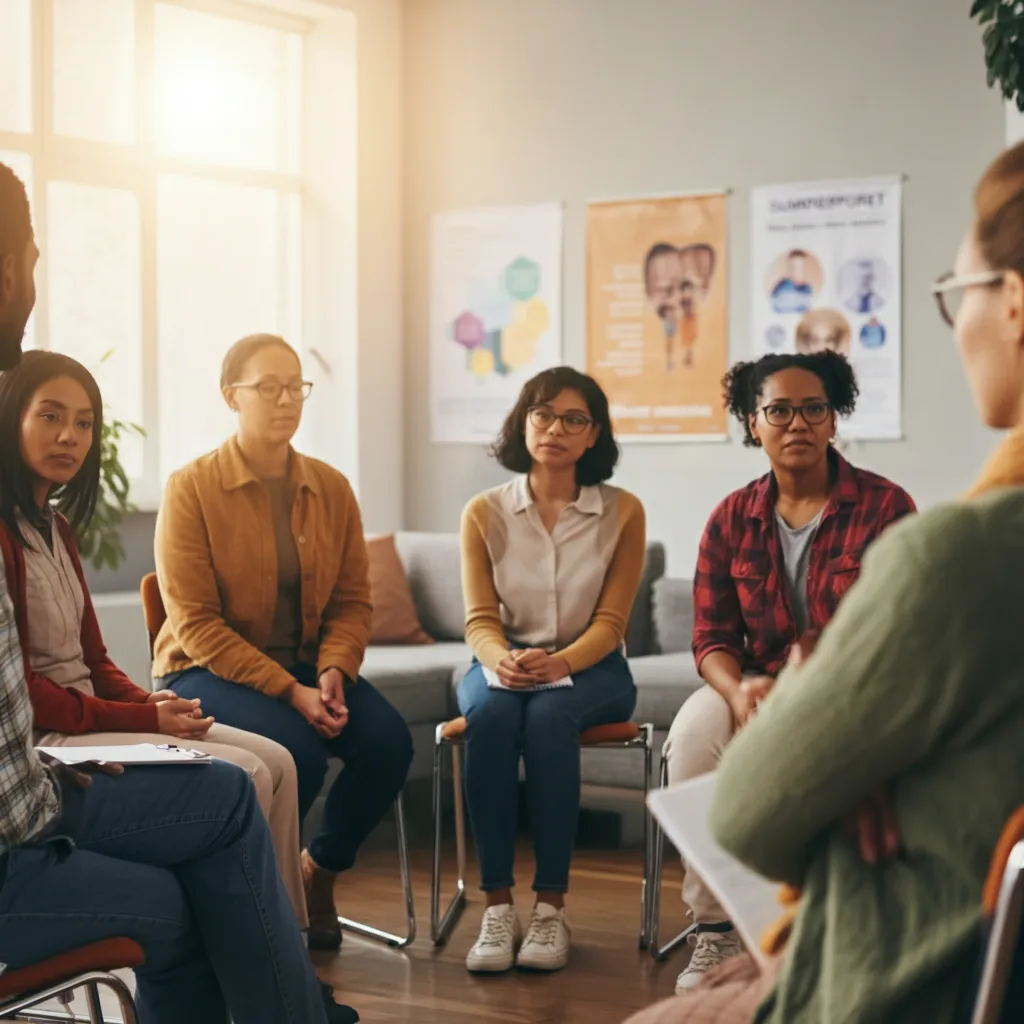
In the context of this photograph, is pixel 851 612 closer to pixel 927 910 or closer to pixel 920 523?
pixel 920 523

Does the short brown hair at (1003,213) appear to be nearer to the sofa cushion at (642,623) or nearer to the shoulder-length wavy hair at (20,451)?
the shoulder-length wavy hair at (20,451)

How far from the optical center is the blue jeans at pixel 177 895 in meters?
1.84

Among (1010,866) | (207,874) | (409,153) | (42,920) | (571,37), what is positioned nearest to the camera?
(1010,866)

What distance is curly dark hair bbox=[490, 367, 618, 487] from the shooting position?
12.2ft

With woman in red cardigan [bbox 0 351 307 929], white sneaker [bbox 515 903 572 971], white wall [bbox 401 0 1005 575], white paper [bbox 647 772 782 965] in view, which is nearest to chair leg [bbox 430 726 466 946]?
white sneaker [bbox 515 903 572 971]

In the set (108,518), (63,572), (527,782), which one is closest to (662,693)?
(527,782)

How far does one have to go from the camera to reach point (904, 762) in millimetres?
1041

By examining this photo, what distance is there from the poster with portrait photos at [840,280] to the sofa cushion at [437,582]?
134 cm

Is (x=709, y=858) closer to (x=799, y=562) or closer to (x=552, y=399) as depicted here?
(x=799, y=562)

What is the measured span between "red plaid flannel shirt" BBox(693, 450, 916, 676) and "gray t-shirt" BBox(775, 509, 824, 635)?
2 cm

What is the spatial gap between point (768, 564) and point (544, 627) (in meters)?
0.61

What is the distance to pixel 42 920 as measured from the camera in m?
1.81

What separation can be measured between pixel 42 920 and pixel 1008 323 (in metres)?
1.28

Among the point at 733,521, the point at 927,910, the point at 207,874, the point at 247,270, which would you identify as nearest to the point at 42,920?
the point at 207,874
